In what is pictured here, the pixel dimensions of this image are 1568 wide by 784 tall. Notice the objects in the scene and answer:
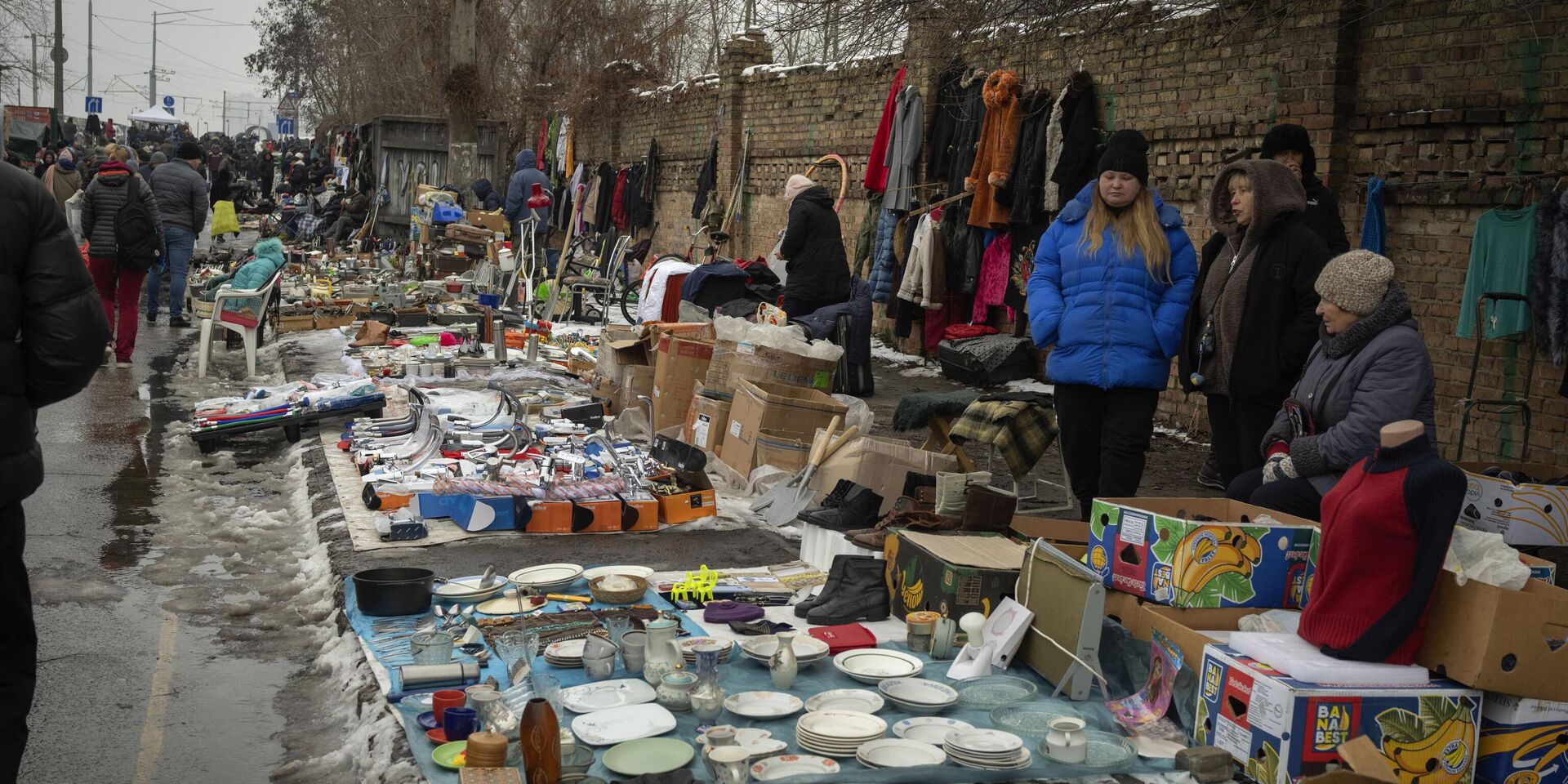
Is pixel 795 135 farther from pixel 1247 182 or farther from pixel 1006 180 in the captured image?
pixel 1247 182

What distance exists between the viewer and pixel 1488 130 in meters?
7.31

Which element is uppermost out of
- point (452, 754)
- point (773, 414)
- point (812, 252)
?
point (812, 252)

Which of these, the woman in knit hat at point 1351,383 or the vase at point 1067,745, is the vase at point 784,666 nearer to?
the vase at point 1067,745

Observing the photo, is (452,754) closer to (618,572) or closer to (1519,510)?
(618,572)

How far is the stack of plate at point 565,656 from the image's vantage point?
428 cm

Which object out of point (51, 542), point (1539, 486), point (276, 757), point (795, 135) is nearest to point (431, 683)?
point (276, 757)

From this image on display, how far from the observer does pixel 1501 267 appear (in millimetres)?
7094

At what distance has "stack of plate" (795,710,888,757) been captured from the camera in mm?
3639

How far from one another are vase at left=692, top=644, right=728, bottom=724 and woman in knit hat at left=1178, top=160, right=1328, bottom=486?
261cm

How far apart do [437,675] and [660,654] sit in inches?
29.2

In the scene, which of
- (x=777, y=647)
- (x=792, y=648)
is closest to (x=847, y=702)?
(x=792, y=648)

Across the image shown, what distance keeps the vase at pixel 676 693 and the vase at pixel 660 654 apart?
11 centimetres

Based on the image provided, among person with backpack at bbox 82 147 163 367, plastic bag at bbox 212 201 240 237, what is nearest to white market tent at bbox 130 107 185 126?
plastic bag at bbox 212 201 240 237

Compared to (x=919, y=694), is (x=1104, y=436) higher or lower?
higher
